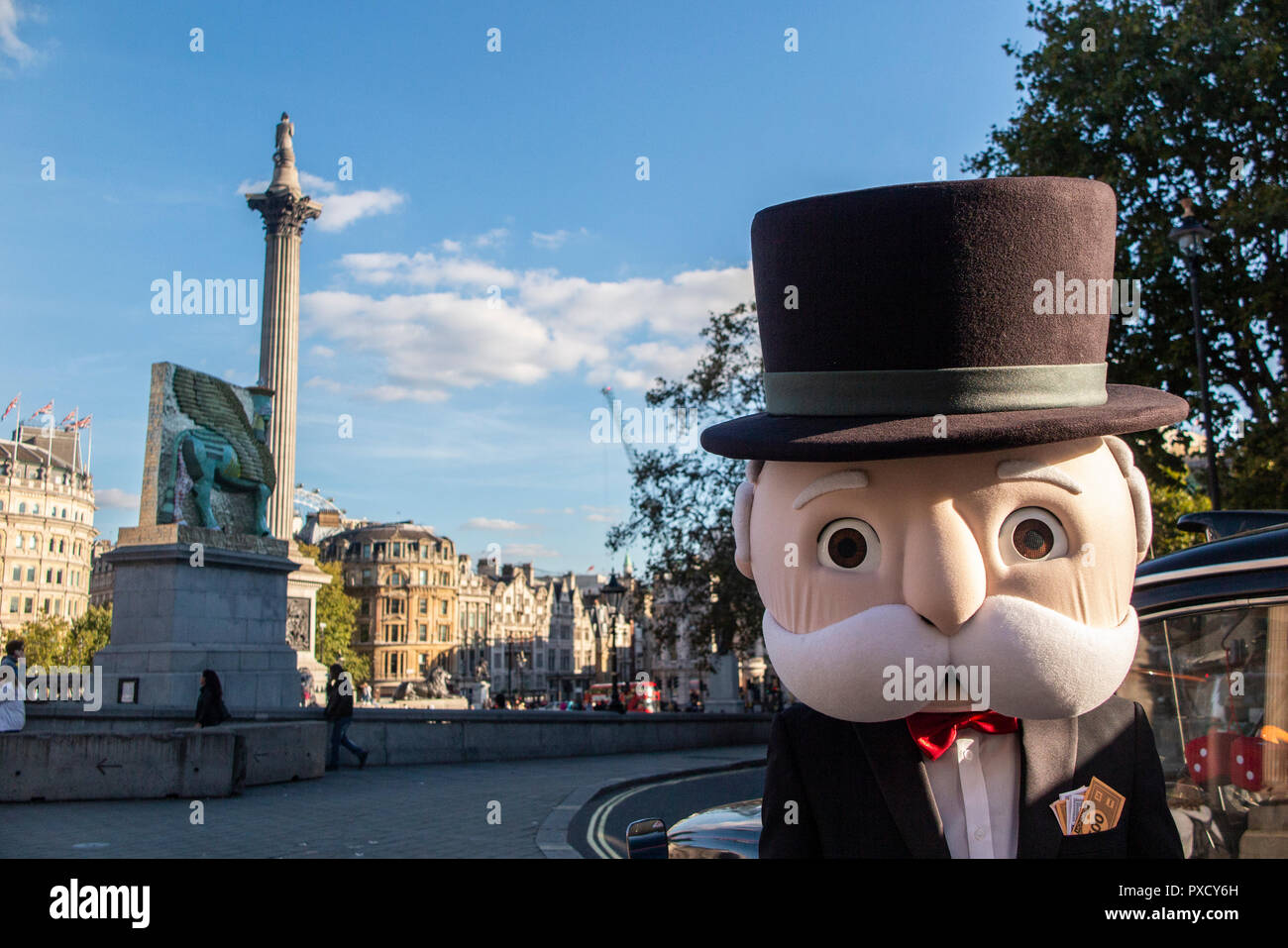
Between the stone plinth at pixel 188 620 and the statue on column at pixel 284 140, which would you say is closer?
the stone plinth at pixel 188 620

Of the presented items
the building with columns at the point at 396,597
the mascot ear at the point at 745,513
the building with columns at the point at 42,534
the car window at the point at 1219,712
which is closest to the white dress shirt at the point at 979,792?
the mascot ear at the point at 745,513

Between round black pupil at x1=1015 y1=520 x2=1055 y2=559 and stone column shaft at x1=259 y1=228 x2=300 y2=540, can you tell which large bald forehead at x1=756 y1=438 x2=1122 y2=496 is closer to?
round black pupil at x1=1015 y1=520 x2=1055 y2=559

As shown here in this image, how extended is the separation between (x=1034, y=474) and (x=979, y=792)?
2.56ft

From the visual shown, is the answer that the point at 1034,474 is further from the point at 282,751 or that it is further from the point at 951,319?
the point at 282,751

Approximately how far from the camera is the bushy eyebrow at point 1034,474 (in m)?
2.62

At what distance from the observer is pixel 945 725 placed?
2.68 metres

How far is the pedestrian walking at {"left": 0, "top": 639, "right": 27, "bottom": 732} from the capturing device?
14.5m

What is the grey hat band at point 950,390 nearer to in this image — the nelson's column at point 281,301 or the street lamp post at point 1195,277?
the street lamp post at point 1195,277

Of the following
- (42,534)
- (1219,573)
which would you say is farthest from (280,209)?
(42,534)

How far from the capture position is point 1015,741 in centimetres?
275

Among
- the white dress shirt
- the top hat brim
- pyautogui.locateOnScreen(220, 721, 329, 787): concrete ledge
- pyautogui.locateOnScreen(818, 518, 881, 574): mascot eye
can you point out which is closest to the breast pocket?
the white dress shirt

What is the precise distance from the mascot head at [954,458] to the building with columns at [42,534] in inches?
4935
